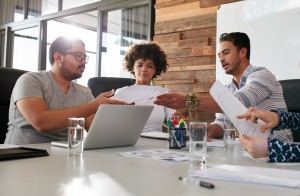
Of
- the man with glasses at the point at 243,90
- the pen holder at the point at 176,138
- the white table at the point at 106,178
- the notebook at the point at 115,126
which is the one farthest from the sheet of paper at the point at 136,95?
the white table at the point at 106,178

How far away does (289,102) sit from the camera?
77.7 inches

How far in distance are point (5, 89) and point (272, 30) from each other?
6.85ft

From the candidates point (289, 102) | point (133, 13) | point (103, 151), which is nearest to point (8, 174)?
point (103, 151)

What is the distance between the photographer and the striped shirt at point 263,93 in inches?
68.7

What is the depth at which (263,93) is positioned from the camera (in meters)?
1.80

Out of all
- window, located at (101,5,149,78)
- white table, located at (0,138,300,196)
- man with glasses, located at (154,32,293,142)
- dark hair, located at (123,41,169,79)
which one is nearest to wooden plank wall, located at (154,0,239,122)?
window, located at (101,5,149,78)

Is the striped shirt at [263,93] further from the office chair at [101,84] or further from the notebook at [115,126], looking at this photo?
the office chair at [101,84]

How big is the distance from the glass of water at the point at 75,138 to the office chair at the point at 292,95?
1351 millimetres

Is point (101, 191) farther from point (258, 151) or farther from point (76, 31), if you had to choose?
point (76, 31)

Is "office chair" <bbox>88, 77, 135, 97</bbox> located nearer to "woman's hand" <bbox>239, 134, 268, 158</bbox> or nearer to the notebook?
the notebook

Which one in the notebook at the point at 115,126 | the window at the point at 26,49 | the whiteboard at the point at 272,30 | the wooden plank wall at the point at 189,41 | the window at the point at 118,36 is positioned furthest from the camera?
the window at the point at 26,49

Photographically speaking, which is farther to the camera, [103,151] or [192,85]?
[192,85]

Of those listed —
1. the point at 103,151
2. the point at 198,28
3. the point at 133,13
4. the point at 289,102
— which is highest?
the point at 133,13

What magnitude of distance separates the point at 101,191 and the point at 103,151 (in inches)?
22.4
